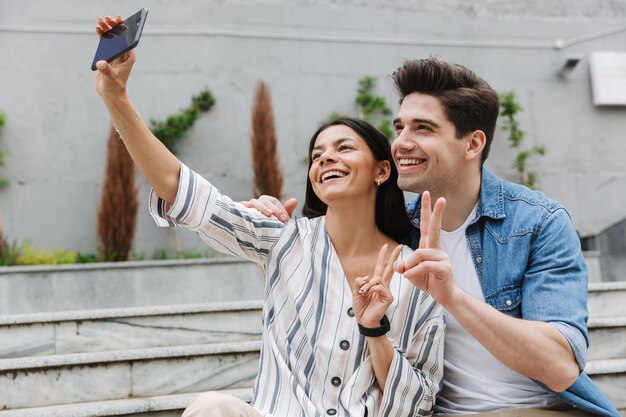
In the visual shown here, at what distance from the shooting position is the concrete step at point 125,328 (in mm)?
3232

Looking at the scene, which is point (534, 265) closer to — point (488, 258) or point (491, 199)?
point (488, 258)

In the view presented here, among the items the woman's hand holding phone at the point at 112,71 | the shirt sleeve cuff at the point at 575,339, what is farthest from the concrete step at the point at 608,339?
the woman's hand holding phone at the point at 112,71

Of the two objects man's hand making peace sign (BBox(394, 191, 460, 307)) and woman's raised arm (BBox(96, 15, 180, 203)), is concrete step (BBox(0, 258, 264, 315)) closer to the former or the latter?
woman's raised arm (BBox(96, 15, 180, 203))

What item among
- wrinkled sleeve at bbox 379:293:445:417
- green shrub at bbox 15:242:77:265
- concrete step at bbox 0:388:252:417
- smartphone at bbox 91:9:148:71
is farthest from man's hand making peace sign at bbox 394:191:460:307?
green shrub at bbox 15:242:77:265

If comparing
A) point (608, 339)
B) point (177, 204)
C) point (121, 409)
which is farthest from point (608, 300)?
point (177, 204)

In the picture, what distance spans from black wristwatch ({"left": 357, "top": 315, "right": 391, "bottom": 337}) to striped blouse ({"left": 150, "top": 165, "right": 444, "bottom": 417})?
79 mm

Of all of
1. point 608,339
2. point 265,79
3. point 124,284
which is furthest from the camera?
point 265,79

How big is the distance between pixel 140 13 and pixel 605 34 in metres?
6.24

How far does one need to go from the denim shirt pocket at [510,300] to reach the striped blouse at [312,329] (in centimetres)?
16

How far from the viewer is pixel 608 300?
3682mm

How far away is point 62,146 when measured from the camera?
577cm

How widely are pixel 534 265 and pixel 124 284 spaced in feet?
11.0

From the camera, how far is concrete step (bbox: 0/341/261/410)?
274 cm

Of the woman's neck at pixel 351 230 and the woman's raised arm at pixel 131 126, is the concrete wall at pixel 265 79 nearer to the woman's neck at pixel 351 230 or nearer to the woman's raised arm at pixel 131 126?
the woman's neck at pixel 351 230
